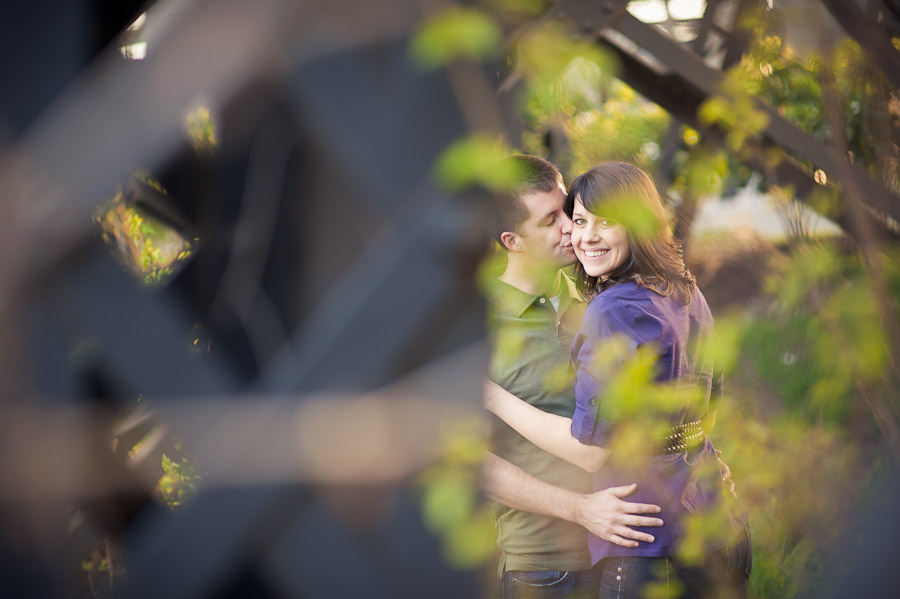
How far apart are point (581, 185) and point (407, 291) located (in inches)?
54.4

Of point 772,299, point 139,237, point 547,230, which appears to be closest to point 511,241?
point 547,230

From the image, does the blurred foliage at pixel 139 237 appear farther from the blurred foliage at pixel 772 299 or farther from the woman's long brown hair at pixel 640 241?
the woman's long brown hair at pixel 640 241

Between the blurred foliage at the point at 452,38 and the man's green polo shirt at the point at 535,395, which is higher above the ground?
the blurred foliage at the point at 452,38

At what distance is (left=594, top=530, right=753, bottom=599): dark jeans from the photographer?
6.12 ft

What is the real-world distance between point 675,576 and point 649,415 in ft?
1.67

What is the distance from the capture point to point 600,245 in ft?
6.48

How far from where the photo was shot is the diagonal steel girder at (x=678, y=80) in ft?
10.1

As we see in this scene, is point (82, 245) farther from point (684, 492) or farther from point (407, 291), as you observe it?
point (684, 492)

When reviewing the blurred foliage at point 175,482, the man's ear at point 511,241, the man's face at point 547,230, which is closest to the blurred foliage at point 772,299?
the man's face at point 547,230

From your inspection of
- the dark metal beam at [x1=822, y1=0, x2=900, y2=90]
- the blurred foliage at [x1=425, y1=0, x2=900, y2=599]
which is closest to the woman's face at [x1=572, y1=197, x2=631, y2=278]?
the blurred foliage at [x1=425, y1=0, x2=900, y2=599]

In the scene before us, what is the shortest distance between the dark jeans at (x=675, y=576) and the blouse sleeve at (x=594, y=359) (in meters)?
0.35

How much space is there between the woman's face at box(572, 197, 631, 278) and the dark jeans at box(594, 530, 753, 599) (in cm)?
76

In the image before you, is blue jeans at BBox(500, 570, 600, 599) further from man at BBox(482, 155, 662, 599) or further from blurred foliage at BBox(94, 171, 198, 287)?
blurred foliage at BBox(94, 171, 198, 287)

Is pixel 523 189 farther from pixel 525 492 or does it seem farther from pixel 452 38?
pixel 452 38
